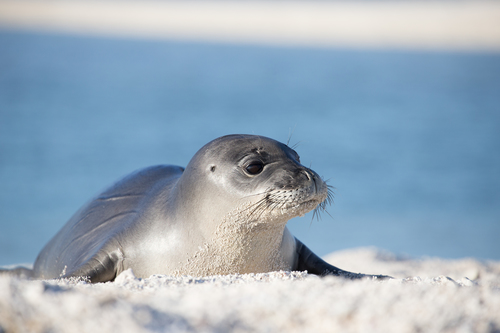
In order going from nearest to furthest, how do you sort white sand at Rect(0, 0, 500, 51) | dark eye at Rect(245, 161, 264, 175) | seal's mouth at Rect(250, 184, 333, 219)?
seal's mouth at Rect(250, 184, 333, 219) < dark eye at Rect(245, 161, 264, 175) < white sand at Rect(0, 0, 500, 51)

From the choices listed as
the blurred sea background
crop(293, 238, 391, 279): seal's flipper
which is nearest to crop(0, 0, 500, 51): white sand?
the blurred sea background

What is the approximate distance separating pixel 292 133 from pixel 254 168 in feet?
31.4

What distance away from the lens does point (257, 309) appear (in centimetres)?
213

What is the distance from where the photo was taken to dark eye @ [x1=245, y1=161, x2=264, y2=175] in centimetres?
355

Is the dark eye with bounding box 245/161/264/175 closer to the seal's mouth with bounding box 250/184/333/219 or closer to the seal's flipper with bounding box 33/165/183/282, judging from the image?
the seal's mouth with bounding box 250/184/333/219

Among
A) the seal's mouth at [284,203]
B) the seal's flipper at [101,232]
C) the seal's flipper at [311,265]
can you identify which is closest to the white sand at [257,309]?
the seal's mouth at [284,203]

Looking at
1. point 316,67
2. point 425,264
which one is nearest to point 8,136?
point 425,264

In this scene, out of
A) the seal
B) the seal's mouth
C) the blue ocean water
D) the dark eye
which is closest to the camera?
the seal's mouth

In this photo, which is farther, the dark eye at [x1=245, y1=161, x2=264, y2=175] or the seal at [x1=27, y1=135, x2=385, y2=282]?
the dark eye at [x1=245, y1=161, x2=264, y2=175]

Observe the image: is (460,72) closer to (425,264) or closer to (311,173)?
(425,264)

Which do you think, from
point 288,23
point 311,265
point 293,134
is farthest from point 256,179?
point 288,23

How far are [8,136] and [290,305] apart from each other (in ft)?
53.1

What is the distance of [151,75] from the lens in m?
34.6

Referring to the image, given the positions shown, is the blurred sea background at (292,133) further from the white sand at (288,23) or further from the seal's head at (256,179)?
the white sand at (288,23)
